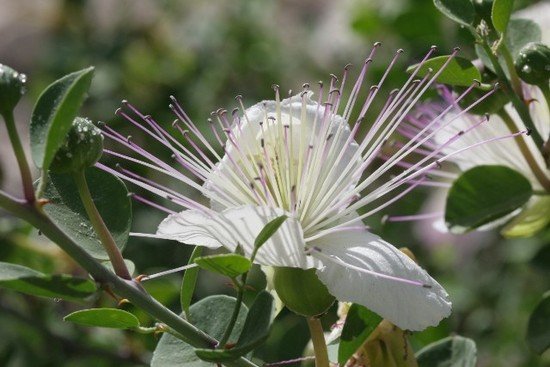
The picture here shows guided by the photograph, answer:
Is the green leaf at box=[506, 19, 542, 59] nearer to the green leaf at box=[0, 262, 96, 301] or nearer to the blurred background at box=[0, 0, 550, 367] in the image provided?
the blurred background at box=[0, 0, 550, 367]

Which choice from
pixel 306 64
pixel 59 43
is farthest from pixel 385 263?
pixel 59 43

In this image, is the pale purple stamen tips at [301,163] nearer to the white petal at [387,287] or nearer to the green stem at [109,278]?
the white petal at [387,287]

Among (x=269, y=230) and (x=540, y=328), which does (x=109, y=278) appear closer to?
(x=269, y=230)

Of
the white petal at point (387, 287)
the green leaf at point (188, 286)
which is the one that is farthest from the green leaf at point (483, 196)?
the green leaf at point (188, 286)

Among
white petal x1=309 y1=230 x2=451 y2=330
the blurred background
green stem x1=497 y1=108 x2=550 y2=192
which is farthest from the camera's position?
the blurred background

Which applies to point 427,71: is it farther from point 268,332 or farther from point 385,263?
point 268,332

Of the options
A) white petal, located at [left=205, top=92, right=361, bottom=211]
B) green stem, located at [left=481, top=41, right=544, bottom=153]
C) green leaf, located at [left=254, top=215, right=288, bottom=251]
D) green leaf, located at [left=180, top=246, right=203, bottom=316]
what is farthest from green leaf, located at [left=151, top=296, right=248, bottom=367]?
green stem, located at [left=481, top=41, right=544, bottom=153]
